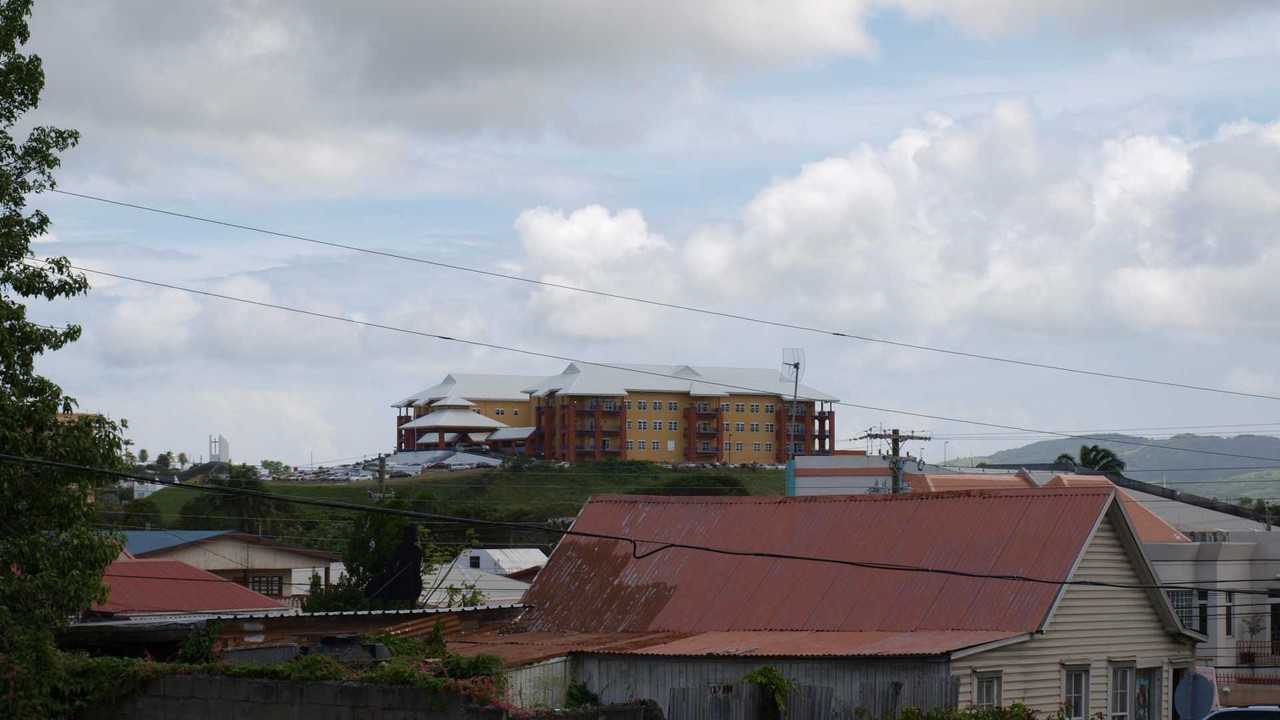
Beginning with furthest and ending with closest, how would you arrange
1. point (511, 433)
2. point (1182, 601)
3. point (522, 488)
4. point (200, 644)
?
1. point (511, 433)
2. point (522, 488)
3. point (1182, 601)
4. point (200, 644)

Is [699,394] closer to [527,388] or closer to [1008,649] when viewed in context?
[527,388]

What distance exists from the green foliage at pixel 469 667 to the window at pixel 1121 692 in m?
13.5

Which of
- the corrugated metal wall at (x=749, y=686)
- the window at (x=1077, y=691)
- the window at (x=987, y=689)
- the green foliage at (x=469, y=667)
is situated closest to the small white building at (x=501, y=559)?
the corrugated metal wall at (x=749, y=686)

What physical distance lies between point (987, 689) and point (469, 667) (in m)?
9.46

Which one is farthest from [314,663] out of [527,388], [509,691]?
[527,388]

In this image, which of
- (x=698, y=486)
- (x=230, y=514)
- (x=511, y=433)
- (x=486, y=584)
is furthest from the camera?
(x=511, y=433)

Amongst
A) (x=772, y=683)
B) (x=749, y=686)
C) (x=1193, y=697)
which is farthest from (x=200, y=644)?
(x=1193, y=697)

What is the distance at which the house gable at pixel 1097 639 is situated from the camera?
85.1ft

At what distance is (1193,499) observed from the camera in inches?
3169

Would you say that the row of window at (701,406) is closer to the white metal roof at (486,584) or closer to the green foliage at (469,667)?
the white metal roof at (486,584)

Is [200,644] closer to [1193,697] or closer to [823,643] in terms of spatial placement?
[823,643]

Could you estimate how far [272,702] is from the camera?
2131cm

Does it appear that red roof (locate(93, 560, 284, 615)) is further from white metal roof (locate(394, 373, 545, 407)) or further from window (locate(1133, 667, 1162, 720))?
white metal roof (locate(394, 373, 545, 407))

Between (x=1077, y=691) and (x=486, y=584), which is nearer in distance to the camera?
(x=1077, y=691)
